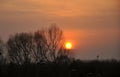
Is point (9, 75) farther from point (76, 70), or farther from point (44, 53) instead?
point (44, 53)

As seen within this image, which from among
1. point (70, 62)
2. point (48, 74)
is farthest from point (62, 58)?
point (48, 74)

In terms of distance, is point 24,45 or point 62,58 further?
point 24,45

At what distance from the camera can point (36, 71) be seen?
299 ft

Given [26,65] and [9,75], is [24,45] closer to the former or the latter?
[26,65]

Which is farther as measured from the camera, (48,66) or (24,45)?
(24,45)

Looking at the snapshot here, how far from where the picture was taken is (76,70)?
89875 mm

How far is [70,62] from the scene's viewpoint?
337 ft

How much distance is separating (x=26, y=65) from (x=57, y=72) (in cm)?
1212

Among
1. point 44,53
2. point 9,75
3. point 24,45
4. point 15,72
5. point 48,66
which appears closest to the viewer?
point 9,75

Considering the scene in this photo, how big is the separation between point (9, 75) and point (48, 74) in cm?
1067

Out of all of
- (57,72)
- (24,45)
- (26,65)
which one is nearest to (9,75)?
(57,72)

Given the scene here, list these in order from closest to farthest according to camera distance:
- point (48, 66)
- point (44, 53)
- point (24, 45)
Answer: point (48, 66)
point (44, 53)
point (24, 45)

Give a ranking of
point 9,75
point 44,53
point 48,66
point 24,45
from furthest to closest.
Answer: point 24,45
point 44,53
point 48,66
point 9,75

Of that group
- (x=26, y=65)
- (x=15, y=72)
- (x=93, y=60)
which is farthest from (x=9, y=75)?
(x=93, y=60)
